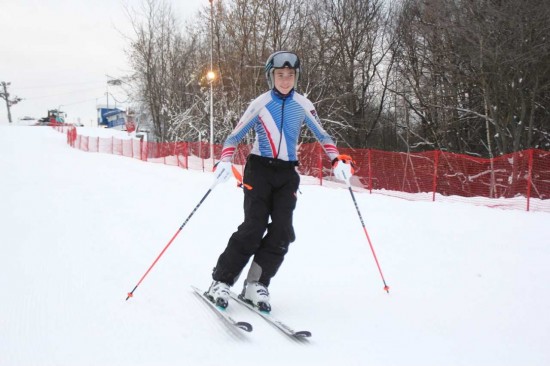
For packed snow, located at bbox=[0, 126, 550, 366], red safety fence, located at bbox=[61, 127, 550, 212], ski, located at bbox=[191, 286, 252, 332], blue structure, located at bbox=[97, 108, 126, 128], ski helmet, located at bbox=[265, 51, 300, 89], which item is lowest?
packed snow, located at bbox=[0, 126, 550, 366]

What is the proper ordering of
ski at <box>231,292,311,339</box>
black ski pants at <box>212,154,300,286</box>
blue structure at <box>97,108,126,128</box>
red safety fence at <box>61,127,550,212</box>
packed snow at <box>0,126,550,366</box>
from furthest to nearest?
blue structure at <box>97,108,126,128</box> < red safety fence at <box>61,127,550,212</box> < black ski pants at <box>212,154,300,286</box> < ski at <box>231,292,311,339</box> < packed snow at <box>0,126,550,366</box>

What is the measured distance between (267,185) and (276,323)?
101 centimetres

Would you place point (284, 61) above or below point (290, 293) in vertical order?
above

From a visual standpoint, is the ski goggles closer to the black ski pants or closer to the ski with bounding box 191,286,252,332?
the black ski pants

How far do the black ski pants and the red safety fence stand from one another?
25.6 feet

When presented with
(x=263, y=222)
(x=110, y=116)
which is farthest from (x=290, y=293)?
(x=110, y=116)

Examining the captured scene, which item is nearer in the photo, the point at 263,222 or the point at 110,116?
the point at 263,222

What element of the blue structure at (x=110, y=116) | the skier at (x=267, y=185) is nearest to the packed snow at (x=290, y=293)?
the skier at (x=267, y=185)

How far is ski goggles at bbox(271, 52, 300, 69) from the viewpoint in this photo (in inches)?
130

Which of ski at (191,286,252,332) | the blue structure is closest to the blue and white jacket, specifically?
ski at (191,286,252,332)

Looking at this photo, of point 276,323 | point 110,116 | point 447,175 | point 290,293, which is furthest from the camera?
point 110,116

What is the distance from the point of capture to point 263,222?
3.29 metres

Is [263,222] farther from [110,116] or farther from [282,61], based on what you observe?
[110,116]

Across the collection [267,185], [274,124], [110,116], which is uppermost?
[110,116]
